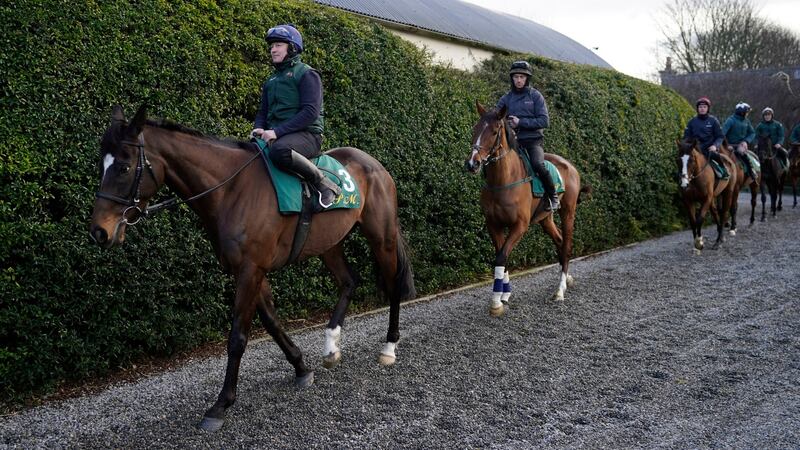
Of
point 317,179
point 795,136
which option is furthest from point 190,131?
point 795,136

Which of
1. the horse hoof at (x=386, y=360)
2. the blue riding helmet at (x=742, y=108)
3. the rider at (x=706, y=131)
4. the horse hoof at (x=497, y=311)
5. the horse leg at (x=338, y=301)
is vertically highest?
the blue riding helmet at (x=742, y=108)

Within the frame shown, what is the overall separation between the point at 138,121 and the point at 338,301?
2.32 metres

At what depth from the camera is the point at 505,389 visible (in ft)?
16.4

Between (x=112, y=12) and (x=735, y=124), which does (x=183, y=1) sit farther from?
(x=735, y=124)

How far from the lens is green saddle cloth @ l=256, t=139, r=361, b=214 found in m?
4.68

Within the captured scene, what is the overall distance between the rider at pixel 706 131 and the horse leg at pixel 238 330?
10.3 meters

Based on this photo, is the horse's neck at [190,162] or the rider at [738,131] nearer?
the horse's neck at [190,162]

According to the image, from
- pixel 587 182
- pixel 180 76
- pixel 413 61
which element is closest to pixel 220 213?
pixel 180 76

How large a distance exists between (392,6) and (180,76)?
10.7m

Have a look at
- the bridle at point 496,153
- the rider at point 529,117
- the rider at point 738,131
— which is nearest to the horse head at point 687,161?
the rider at point 738,131

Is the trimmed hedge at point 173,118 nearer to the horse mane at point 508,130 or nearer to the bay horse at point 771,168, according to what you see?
the horse mane at point 508,130

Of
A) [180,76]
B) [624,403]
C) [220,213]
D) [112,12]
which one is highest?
[112,12]

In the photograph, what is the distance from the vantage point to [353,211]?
5.40 m

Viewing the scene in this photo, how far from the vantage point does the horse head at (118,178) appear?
3.93 metres
